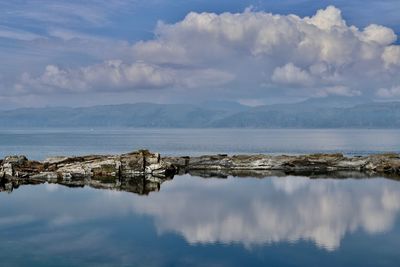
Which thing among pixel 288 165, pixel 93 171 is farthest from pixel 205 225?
pixel 288 165

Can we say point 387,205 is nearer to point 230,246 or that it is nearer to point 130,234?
point 230,246

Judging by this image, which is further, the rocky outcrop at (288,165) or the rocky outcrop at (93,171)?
Result: the rocky outcrop at (288,165)

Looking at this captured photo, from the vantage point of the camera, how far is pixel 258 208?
58.3 metres

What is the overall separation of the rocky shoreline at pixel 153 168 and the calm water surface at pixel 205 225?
650 centimetres

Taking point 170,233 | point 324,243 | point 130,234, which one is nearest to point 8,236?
point 130,234

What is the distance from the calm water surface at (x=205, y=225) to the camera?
3841 centimetres

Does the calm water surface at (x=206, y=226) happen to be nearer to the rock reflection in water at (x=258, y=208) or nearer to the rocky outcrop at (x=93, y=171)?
the rock reflection in water at (x=258, y=208)

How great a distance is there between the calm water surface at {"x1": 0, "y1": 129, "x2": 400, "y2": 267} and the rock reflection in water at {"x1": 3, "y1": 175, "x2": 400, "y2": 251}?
0.11m

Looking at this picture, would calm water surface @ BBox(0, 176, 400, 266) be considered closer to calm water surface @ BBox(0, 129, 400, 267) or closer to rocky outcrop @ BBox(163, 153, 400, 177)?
calm water surface @ BBox(0, 129, 400, 267)

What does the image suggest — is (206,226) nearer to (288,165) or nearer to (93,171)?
(93,171)

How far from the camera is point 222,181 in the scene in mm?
82438

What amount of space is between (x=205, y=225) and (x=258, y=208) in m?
10.8

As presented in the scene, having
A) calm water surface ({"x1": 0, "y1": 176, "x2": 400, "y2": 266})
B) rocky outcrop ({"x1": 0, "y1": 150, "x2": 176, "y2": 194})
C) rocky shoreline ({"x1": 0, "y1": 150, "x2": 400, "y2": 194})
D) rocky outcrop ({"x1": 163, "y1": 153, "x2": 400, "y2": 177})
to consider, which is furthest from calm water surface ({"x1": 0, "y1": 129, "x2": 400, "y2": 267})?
rocky outcrop ({"x1": 163, "y1": 153, "x2": 400, "y2": 177})

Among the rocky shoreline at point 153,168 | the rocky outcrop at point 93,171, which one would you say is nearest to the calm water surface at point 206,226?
the rocky outcrop at point 93,171
